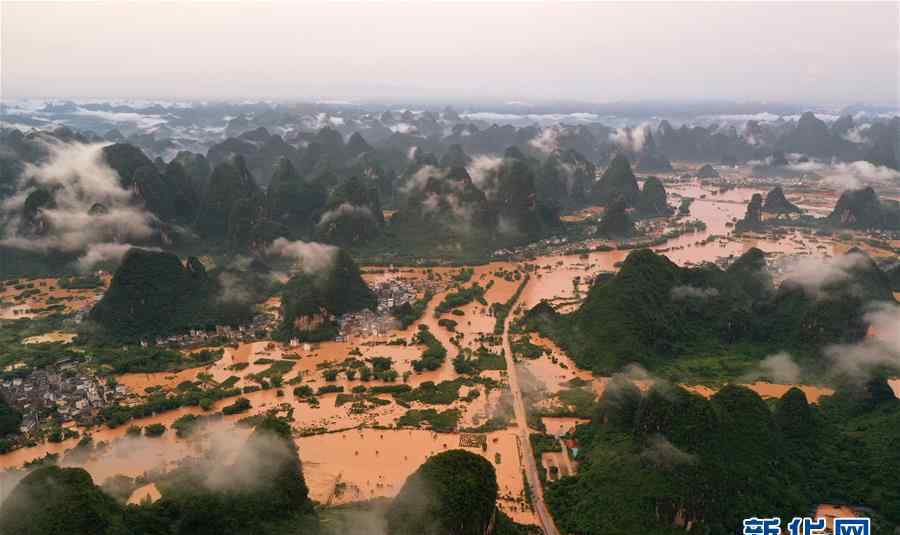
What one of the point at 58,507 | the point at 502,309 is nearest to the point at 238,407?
the point at 58,507

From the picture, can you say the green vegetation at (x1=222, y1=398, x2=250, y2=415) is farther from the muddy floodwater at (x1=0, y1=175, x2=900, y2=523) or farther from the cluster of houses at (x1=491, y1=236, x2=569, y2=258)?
the cluster of houses at (x1=491, y1=236, x2=569, y2=258)

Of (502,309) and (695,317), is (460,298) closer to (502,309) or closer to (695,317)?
(502,309)

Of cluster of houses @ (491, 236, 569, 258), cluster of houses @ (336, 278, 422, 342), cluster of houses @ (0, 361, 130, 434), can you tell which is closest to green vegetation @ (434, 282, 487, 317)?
cluster of houses @ (336, 278, 422, 342)

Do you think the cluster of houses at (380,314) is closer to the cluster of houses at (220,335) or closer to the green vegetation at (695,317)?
the cluster of houses at (220,335)

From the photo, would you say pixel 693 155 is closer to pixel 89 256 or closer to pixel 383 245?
pixel 383 245

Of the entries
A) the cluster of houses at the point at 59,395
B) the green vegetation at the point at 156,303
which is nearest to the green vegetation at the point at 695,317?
the green vegetation at the point at 156,303

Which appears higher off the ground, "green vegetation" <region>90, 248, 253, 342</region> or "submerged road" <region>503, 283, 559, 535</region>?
"green vegetation" <region>90, 248, 253, 342</region>
